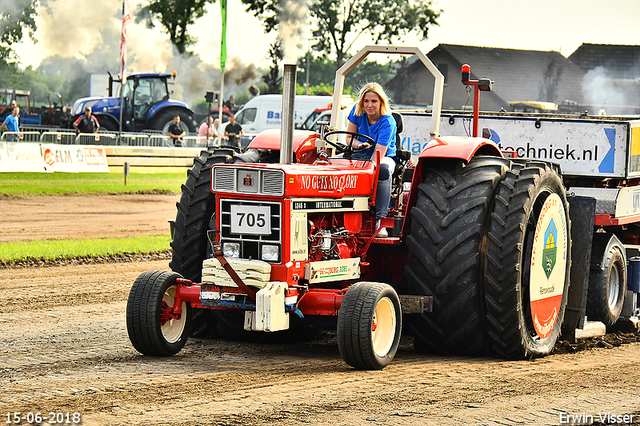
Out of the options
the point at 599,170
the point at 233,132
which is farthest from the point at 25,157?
the point at 599,170

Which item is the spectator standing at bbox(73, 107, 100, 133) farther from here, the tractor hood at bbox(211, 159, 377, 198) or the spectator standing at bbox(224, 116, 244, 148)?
the tractor hood at bbox(211, 159, 377, 198)

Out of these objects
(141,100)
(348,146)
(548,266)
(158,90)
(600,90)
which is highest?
(600,90)

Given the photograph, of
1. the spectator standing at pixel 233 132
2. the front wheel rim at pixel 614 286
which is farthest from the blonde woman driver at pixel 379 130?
the spectator standing at pixel 233 132

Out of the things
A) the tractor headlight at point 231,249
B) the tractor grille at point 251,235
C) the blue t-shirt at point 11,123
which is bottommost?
the tractor headlight at point 231,249

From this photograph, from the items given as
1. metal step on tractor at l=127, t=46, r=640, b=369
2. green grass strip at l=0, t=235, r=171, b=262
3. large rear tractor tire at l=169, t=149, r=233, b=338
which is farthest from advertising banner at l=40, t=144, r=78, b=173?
large rear tractor tire at l=169, t=149, r=233, b=338

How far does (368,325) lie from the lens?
6039 mm

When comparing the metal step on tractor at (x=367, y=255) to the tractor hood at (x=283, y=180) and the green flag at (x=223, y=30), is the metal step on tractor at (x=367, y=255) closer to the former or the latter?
the tractor hood at (x=283, y=180)

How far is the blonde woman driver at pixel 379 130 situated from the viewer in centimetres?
708

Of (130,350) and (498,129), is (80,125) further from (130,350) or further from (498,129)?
(130,350)

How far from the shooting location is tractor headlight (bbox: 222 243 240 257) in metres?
6.44

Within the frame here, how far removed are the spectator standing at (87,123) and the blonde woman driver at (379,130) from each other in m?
23.2

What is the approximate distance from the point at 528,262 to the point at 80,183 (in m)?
17.3

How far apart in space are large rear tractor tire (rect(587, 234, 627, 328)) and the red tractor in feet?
4.35

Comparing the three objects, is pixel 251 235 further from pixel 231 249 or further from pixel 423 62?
pixel 423 62
